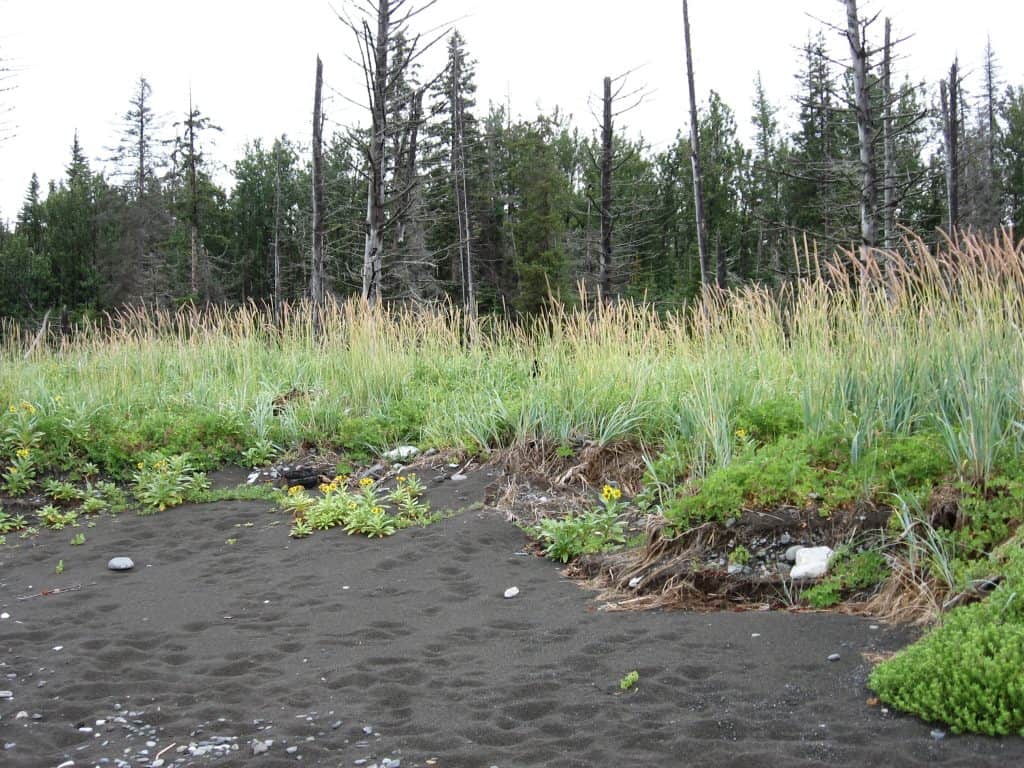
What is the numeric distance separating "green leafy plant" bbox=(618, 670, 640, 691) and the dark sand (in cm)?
3

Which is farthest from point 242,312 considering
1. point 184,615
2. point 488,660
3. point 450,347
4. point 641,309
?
point 488,660

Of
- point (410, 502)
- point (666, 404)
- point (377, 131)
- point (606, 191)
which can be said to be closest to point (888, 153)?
point (606, 191)

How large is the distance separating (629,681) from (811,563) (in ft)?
4.06

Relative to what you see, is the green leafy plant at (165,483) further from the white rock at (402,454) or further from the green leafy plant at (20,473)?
the white rock at (402,454)

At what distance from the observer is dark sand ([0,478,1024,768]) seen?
2.25m

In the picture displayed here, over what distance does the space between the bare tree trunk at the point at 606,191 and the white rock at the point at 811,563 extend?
1084 cm

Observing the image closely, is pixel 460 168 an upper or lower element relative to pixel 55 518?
upper

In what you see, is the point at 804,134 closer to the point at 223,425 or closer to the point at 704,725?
the point at 223,425

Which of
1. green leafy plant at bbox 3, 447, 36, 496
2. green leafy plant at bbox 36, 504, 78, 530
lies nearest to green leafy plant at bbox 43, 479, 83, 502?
green leafy plant at bbox 3, 447, 36, 496

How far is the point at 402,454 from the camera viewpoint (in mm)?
6398

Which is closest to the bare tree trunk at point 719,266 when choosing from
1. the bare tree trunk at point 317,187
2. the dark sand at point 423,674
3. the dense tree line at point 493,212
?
the dense tree line at point 493,212

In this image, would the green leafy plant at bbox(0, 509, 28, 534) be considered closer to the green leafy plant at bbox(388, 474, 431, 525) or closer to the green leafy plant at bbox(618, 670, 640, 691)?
the green leafy plant at bbox(388, 474, 431, 525)

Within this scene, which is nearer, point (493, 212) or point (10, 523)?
point (10, 523)

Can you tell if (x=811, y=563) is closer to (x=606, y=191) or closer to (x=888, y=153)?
(x=606, y=191)
